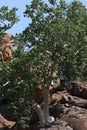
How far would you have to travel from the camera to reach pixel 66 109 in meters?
35.8

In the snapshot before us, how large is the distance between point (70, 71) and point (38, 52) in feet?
17.9

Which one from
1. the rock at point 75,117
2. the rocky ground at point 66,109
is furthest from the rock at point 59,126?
the rock at point 75,117

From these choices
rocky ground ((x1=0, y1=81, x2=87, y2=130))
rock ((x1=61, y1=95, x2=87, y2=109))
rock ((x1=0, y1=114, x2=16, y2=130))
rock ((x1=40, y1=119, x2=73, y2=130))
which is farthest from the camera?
rock ((x1=61, y1=95, x2=87, y2=109))

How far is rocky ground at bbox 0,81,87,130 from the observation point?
3166cm

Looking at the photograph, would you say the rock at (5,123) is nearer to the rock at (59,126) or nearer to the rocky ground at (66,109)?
the rocky ground at (66,109)

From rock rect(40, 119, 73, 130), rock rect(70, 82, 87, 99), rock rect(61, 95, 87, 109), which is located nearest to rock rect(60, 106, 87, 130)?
rock rect(40, 119, 73, 130)

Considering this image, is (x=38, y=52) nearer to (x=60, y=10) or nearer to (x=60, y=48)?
(x=60, y=48)

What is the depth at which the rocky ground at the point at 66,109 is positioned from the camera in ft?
104

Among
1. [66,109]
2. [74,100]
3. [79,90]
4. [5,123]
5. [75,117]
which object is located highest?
[79,90]

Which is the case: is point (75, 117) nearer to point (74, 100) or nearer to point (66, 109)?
point (66, 109)

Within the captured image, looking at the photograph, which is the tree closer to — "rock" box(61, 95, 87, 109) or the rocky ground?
the rocky ground

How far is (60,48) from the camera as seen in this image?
31531mm

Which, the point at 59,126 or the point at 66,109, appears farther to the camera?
the point at 66,109

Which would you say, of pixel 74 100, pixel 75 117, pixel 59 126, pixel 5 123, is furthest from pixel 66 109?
pixel 5 123
